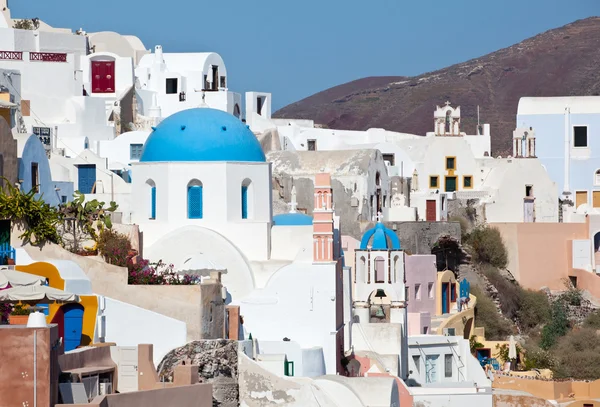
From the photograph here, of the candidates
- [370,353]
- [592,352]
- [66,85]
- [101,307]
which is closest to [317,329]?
[370,353]

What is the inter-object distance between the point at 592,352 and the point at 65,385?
26.8 metres

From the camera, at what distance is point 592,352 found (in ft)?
153

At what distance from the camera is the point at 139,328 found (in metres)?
28.1

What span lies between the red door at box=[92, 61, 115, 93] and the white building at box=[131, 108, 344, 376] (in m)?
17.8

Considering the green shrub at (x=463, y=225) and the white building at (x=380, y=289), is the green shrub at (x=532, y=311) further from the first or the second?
the white building at (x=380, y=289)

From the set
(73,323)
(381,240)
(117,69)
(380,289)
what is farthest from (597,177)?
(73,323)

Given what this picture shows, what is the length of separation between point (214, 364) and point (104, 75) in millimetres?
27248

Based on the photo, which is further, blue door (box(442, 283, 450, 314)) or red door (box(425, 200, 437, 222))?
red door (box(425, 200, 437, 222))

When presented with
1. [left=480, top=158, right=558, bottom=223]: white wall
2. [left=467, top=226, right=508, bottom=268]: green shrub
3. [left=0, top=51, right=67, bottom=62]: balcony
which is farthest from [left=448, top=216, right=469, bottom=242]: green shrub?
[left=0, top=51, right=67, bottom=62]: balcony

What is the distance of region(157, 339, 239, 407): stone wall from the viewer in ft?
86.6

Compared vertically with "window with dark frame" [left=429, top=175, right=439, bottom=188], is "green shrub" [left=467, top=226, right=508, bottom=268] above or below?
below

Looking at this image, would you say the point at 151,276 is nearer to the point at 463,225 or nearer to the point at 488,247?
the point at 488,247

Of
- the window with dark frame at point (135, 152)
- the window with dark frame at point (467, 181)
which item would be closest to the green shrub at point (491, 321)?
the window with dark frame at point (467, 181)

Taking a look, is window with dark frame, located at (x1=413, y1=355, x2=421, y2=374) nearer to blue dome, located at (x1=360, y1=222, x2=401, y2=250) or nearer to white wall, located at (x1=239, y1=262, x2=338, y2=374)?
blue dome, located at (x1=360, y1=222, x2=401, y2=250)
